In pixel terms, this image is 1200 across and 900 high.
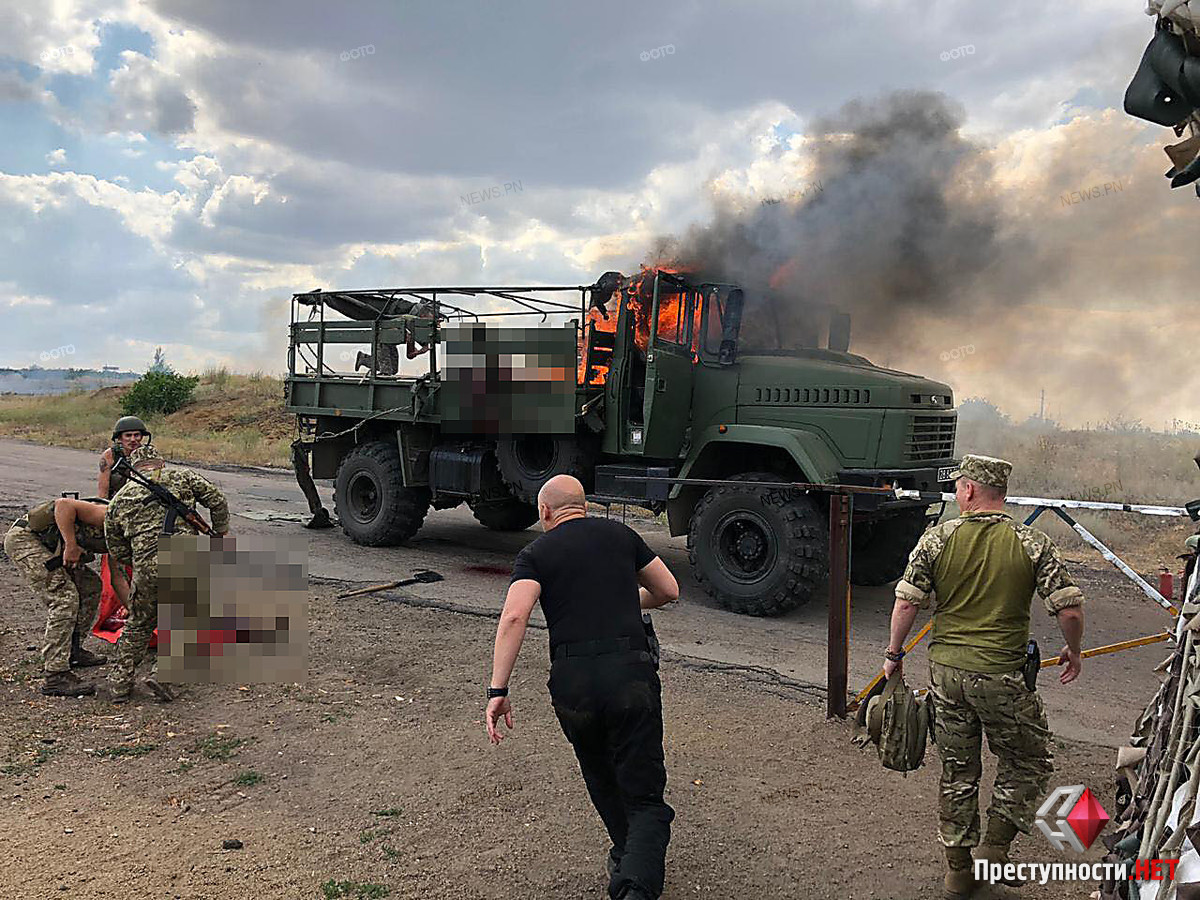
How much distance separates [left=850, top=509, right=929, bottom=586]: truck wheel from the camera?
8.50 metres

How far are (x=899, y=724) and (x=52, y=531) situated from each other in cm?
494

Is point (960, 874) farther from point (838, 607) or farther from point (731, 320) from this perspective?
point (731, 320)

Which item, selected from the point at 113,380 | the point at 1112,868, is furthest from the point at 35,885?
the point at 113,380

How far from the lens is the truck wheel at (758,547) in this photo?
7441 millimetres

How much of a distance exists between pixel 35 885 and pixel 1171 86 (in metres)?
4.65

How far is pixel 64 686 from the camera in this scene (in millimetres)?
5480

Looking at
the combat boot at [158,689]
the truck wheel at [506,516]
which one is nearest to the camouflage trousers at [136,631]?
the combat boot at [158,689]

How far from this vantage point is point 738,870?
3631mm

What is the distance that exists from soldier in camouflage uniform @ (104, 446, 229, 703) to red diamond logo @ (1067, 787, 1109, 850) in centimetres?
459

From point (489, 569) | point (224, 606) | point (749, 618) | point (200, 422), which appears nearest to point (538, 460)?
point (489, 569)

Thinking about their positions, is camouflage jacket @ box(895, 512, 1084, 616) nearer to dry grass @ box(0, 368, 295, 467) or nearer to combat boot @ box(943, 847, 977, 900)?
combat boot @ box(943, 847, 977, 900)

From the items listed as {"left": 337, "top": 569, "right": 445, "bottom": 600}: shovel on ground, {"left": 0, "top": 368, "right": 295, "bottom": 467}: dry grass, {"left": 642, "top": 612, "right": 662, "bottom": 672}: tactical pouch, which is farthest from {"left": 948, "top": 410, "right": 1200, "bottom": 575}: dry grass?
{"left": 0, "top": 368, "right": 295, "bottom": 467}: dry grass

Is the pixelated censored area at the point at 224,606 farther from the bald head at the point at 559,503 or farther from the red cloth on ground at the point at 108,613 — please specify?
the bald head at the point at 559,503

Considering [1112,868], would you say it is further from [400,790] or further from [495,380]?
[495,380]
